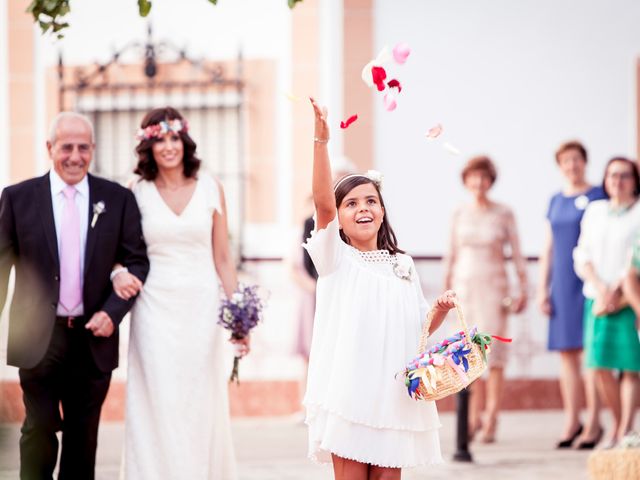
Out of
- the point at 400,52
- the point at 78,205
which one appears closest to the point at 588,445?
the point at 78,205

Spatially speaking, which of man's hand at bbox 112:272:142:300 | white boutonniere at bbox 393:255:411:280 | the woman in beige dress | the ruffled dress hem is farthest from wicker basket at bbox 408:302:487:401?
the woman in beige dress

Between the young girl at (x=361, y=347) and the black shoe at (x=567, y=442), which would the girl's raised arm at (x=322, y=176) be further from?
the black shoe at (x=567, y=442)

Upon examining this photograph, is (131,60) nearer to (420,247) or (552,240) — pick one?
(420,247)

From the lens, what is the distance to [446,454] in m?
8.73

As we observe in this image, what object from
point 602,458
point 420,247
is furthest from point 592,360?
point 420,247

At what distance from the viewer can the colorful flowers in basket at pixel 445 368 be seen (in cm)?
452

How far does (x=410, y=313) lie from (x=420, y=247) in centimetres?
686

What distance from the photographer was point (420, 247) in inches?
467

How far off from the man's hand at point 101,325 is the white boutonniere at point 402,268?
1.52 m

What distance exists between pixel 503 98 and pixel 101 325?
705cm

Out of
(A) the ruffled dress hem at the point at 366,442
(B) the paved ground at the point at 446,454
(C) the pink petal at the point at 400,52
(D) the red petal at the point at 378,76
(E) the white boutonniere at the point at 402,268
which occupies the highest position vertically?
(C) the pink petal at the point at 400,52

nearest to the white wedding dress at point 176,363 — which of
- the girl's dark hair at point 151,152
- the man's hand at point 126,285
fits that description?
the girl's dark hair at point 151,152

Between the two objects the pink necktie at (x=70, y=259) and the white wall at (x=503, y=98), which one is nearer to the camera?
the pink necktie at (x=70, y=259)

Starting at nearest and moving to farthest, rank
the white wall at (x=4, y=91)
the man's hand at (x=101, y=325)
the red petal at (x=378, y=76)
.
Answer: the red petal at (x=378, y=76)
the man's hand at (x=101, y=325)
the white wall at (x=4, y=91)
